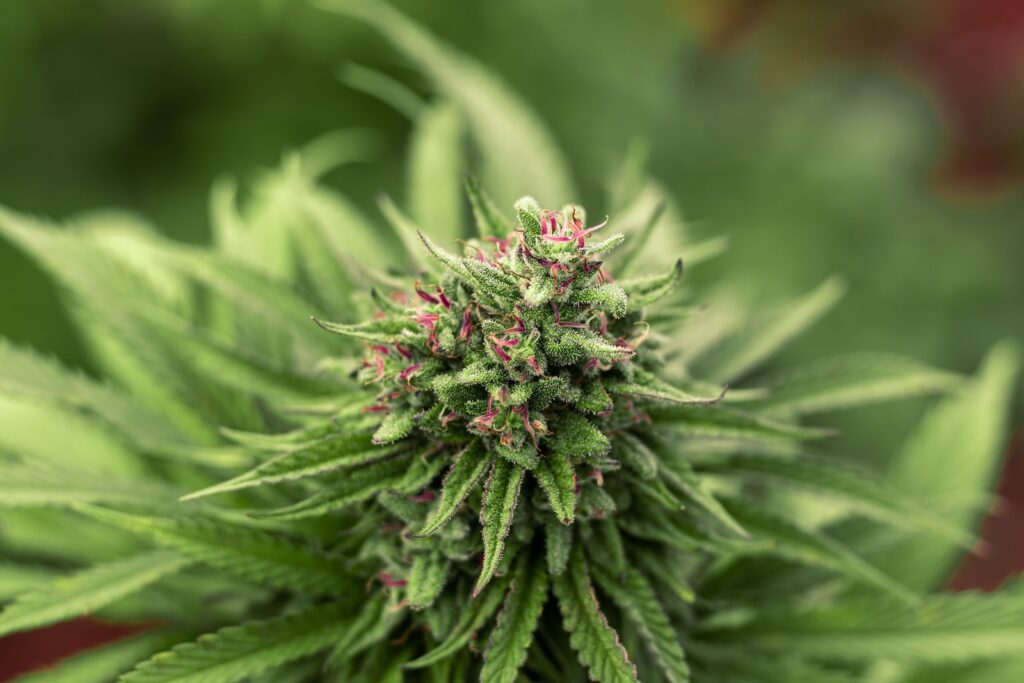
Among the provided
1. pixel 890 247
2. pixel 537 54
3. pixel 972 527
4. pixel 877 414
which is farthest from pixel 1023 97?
pixel 972 527

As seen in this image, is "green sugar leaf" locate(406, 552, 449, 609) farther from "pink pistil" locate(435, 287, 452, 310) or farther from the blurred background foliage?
the blurred background foliage

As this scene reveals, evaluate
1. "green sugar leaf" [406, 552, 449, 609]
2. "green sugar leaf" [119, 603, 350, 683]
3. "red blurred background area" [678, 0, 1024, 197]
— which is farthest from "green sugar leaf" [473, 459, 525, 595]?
"red blurred background area" [678, 0, 1024, 197]

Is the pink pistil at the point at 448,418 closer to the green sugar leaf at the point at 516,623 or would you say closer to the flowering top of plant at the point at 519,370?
the flowering top of plant at the point at 519,370

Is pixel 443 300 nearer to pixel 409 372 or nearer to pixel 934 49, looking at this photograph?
pixel 409 372

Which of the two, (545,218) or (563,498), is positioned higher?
(545,218)

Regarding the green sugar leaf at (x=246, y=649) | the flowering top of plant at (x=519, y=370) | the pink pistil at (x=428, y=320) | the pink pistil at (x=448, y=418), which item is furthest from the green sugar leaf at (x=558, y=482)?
the green sugar leaf at (x=246, y=649)

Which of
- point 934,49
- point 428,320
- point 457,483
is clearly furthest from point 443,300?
point 934,49

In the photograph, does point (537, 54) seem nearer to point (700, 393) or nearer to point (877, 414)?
point (877, 414)
